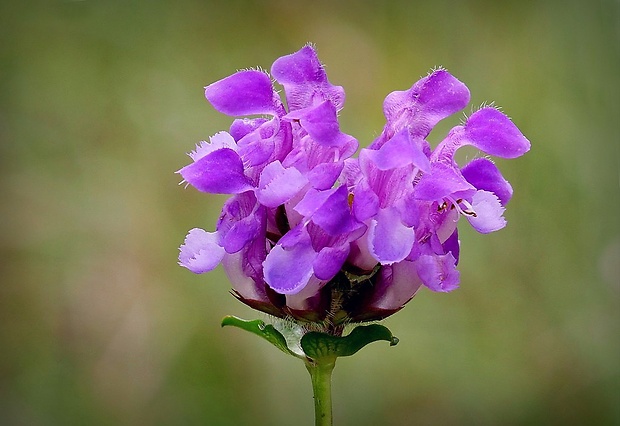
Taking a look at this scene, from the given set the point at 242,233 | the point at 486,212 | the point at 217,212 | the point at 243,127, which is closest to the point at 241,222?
the point at 242,233

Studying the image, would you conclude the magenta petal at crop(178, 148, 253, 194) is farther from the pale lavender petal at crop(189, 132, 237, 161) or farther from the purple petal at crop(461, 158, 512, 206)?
the purple petal at crop(461, 158, 512, 206)

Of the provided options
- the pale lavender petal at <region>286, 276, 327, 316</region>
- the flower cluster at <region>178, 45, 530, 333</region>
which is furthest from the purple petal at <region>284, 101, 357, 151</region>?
the pale lavender petal at <region>286, 276, 327, 316</region>

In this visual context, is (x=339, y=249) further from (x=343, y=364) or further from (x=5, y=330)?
(x=5, y=330)

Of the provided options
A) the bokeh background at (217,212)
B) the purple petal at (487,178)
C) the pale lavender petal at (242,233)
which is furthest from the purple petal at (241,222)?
A: the bokeh background at (217,212)

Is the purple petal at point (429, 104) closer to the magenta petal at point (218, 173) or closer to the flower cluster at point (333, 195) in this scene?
the flower cluster at point (333, 195)

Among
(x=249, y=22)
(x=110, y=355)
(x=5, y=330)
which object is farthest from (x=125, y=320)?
(x=249, y=22)

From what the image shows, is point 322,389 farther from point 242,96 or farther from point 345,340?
point 242,96
